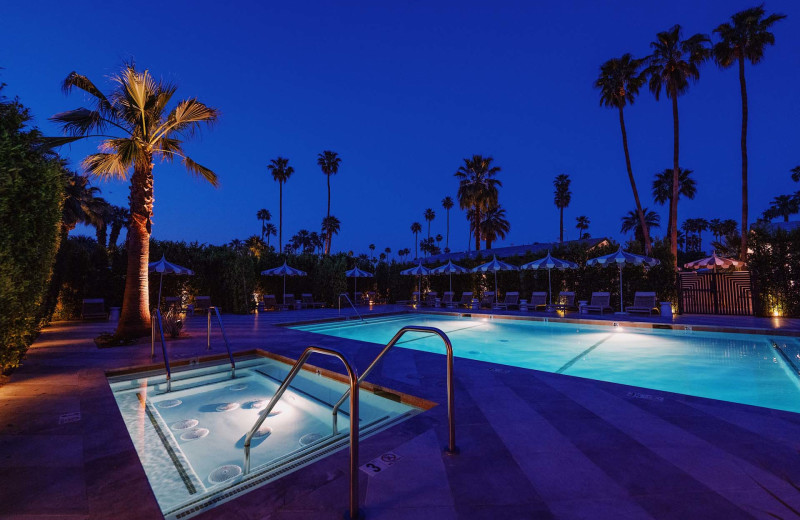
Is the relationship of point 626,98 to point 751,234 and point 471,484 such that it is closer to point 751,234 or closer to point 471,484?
point 751,234

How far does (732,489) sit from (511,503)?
1531 millimetres

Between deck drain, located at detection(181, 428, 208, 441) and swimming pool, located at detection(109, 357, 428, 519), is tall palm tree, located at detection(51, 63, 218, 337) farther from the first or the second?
deck drain, located at detection(181, 428, 208, 441)

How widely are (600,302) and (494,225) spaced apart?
75.2 feet

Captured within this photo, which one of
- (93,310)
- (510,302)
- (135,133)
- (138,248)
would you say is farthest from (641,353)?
(93,310)

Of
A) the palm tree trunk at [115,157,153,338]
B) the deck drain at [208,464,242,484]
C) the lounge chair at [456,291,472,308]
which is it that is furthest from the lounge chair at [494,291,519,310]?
the deck drain at [208,464,242,484]

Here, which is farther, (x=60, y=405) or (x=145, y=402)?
(x=145, y=402)

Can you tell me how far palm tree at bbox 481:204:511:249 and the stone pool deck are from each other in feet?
105

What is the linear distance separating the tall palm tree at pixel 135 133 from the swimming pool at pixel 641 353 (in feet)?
16.1

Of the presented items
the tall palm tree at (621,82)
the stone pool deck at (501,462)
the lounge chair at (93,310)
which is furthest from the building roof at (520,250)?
the lounge chair at (93,310)

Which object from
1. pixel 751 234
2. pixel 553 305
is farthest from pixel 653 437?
pixel 751 234

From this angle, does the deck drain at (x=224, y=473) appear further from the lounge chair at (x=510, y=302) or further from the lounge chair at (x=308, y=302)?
the lounge chair at (x=510, y=302)

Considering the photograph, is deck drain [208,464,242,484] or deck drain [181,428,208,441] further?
deck drain [181,428,208,441]

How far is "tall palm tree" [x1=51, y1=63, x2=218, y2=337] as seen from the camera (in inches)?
305

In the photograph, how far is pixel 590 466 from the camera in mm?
2656
